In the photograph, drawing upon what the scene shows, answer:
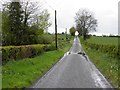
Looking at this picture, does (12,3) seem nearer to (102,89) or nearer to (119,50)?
(119,50)

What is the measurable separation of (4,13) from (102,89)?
44291 millimetres

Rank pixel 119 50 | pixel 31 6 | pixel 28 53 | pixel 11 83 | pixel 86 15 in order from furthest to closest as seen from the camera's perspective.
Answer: pixel 86 15
pixel 31 6
pixel 28 53
pixel 119 50
pixel 11 83

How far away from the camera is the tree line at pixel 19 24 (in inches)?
2108

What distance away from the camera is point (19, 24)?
2158 inches

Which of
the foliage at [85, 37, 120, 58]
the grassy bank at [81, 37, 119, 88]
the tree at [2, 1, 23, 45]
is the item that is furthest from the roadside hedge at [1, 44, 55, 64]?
the tree at [2, 1, 23, 45]

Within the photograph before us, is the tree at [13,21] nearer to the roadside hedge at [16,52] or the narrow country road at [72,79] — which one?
the roadside hedge at [16,52]

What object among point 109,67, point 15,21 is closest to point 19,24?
point 15,21

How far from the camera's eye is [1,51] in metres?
22.3

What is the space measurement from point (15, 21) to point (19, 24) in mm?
995

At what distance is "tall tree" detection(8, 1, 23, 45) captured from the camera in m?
54.1

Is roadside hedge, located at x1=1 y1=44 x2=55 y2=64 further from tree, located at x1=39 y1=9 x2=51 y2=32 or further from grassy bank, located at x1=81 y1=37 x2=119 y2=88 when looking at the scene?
tree, located at x1=39 y1=9 x2=51 y2=32

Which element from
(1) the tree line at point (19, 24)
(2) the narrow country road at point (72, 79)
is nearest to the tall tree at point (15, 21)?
(1) the tree line at point (19, 24)

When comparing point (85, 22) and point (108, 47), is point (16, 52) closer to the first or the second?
point (108, 47)

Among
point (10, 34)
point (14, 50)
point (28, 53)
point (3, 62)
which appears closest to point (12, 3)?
point (10, 34)
